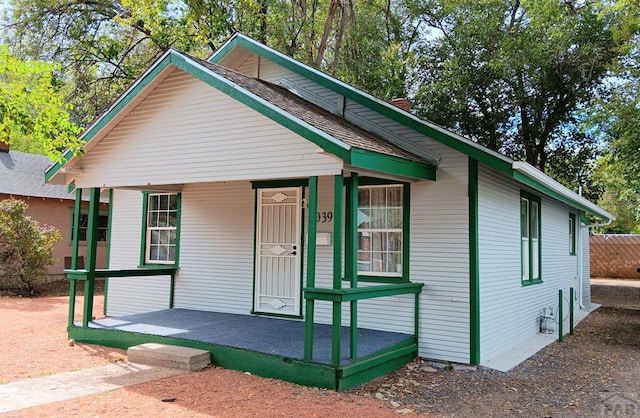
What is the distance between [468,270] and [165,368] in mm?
4272

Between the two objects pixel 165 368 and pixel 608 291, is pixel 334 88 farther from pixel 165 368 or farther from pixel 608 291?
pixel 608 291

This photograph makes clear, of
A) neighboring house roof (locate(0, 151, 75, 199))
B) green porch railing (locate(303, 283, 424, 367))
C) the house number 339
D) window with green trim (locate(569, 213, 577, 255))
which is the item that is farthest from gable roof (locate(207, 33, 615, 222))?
neighboring house roof (locate(0, 151, 75, 199))

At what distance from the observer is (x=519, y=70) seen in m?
18.1

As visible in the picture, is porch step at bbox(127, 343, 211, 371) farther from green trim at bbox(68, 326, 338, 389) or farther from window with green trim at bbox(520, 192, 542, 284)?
window with green trim at bbox(520, 192, 542, 284)

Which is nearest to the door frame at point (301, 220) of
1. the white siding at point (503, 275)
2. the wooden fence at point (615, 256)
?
the white siding at point (503, 275)

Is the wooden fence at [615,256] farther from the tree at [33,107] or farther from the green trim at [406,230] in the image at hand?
the tree at [33,107]

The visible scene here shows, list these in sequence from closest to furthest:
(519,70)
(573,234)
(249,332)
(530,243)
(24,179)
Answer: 1. (249,332)
2. (530,243)
3. (573,234)
4. (24,179)
5. (519,70)

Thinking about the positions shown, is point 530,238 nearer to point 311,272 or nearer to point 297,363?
point 311,272

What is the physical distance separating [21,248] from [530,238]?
510 inches

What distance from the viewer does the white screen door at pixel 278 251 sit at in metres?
8.46

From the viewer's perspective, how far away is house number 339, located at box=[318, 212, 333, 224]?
26.9 ft

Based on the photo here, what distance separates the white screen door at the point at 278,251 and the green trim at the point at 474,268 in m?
2.77

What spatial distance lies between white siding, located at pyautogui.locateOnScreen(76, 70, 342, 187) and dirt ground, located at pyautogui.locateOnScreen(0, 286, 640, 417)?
2.54m

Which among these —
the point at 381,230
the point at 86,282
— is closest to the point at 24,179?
the point at 86,282
